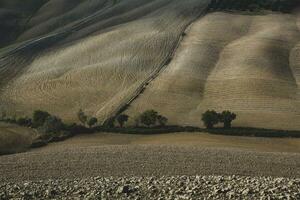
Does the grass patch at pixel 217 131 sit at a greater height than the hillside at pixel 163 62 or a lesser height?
lesser

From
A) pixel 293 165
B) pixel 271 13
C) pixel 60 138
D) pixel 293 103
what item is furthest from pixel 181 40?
pixel 293 165

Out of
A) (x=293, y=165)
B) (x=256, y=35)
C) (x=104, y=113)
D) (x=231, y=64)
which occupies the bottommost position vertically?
(x=293, y=165)

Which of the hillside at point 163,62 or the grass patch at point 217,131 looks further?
the hillside at point 163,62

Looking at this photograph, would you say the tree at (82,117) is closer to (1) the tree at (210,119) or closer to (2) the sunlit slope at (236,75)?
(2) the sunlit slope at (236,75)

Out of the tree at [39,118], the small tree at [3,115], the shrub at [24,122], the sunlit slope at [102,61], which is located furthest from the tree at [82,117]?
the small tree at [3,115]

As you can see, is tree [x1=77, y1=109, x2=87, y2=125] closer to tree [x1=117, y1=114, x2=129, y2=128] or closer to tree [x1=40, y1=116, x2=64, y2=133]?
tree [x1=40, y1=116, x2=64, y2=133]

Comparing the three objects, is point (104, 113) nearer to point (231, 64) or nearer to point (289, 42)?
point (231, 64)

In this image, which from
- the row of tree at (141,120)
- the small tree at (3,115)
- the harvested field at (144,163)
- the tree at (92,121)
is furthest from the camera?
the small tree at (3,115)

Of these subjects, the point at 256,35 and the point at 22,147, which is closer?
the point at 22,147

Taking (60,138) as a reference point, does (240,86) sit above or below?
above
